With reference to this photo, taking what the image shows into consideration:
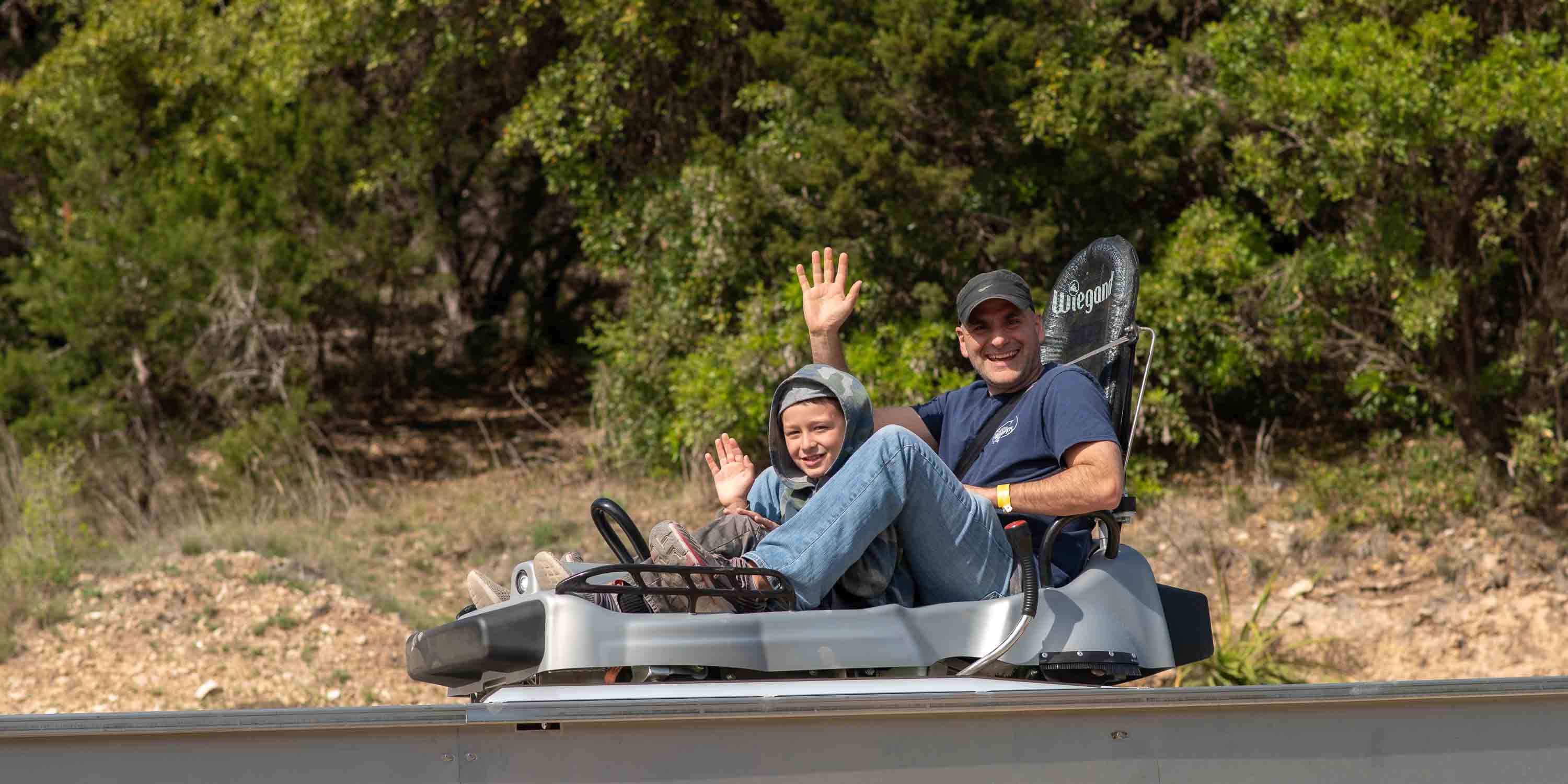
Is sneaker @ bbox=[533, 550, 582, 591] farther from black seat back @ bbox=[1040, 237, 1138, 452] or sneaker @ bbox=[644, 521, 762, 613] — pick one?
black seat back @ bbox=[1040, 237, 1138, 452]

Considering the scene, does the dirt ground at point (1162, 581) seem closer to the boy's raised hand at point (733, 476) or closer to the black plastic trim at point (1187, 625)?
the boy's raised hand at point (733, 476)

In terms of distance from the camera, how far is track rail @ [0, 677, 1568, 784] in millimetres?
3195

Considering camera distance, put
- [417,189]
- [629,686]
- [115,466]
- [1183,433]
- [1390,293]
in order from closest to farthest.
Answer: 1. [629,686]
2. [1390,293]
3. [1183,433]
4. [115,466]
5. [417,189]

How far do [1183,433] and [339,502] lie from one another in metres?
6.47

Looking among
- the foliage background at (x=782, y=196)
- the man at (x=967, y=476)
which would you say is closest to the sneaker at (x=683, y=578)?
the man at (x=967, y=476)

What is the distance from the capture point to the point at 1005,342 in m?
4.65

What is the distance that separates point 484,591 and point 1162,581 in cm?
630

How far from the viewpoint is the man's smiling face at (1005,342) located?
465cm

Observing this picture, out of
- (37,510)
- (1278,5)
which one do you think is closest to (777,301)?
(1278,5)

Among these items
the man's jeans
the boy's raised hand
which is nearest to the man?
the man's jeans

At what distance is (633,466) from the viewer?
39.6ft

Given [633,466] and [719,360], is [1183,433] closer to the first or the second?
[719,360]

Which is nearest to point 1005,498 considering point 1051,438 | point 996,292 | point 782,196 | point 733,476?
point 1051,438

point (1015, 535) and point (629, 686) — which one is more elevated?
point (1015, 535)
